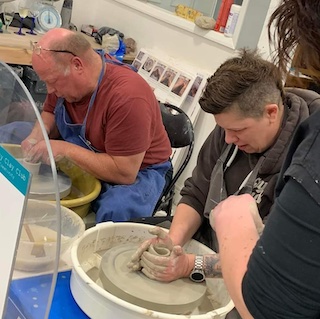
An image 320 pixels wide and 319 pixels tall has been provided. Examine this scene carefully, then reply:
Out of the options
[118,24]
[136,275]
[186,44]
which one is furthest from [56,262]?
[118,24]

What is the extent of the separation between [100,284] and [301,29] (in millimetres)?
742

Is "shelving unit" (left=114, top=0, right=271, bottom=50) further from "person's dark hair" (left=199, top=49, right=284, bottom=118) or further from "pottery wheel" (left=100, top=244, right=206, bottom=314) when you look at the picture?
"pottery wheel" (left=100, top=244, right=206, bottom=314)

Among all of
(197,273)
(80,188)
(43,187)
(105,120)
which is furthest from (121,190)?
(43,187)

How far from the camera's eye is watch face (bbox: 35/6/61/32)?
3438mm

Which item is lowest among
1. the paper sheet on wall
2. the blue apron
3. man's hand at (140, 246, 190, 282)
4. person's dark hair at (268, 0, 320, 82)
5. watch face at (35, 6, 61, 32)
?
the blue apron

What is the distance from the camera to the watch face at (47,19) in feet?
11.3

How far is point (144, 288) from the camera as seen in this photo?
1.11 meters

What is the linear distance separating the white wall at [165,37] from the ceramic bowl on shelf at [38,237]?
2177 millimetres

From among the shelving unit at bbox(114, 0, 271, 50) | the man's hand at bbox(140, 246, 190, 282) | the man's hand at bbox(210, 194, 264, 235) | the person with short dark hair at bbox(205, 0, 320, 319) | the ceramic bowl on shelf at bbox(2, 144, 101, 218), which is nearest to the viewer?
the person with short dark hair at bbox(205, 0, 320, 319)

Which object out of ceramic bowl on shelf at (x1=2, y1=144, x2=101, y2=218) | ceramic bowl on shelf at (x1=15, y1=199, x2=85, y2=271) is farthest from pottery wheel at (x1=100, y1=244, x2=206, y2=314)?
ceramic bowl on shelf at (x1=2, y1=144, x2=101, y2=218)

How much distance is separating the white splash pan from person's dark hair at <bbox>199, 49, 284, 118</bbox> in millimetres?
419

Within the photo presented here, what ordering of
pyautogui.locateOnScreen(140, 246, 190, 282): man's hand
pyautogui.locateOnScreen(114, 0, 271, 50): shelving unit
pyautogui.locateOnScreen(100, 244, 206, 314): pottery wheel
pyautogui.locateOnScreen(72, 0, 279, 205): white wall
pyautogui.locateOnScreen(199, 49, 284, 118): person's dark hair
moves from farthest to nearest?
pyautogui.locateOnScreen(72, 0, 279, 205): white wall
pyautogui.locateOnScreen(114, 0, 271, 50): shelving unit
pyautogui.locateOnScreen(199, 49, 284, 118): person's dark hair
pyautogui.locateOnScreen(140, 246, 190, 282): man's hand
pyautogui.locateOnScreen(100, 244, 206, 314): pottery wheel

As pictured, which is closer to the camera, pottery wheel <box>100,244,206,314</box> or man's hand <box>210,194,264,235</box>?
man's hand <box>210,194,264,235</box>

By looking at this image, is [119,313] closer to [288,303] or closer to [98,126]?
[288,303]
